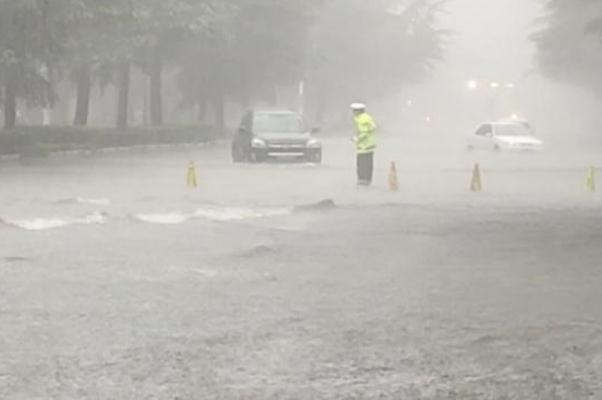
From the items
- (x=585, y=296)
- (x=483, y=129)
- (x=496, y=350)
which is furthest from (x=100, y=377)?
(x=483, y=129)

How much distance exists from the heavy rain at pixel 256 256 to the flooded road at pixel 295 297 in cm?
3

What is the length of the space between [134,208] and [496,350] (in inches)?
493

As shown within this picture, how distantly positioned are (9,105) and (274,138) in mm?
7695

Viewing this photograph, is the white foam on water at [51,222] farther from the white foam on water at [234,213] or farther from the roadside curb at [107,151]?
the roadside curb at [107,151]

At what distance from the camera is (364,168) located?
90.8ft

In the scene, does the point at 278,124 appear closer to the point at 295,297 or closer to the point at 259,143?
the point at 259,143

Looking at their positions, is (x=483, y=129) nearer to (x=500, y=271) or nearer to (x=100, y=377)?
(x=500, y=271)

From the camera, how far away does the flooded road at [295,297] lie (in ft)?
26.0

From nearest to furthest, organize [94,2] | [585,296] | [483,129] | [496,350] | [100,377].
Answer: [100,377]
[496,350]
[585,296]
[94,2]
[483,129]

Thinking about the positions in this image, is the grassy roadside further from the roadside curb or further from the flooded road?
the flooded road

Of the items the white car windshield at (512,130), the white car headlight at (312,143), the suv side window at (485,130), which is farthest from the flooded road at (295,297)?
the suv side window at (485,130)

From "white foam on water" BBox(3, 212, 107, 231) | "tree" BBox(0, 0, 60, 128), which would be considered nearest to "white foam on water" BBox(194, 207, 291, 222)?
"white foam on water" BBox(3, 212, 107, 231)

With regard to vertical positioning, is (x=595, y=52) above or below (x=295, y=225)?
above

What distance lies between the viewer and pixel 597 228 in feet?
60.4
